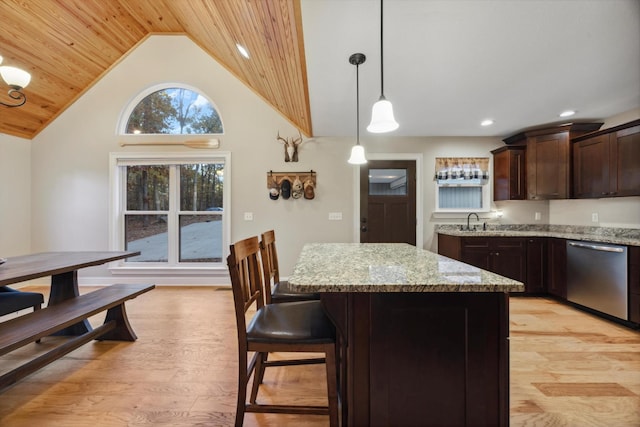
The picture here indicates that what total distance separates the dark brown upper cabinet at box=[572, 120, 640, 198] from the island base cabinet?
3101mm

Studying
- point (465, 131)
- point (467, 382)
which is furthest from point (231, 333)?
point (465, 131)

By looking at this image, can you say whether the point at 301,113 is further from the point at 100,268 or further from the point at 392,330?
the point at 100,268

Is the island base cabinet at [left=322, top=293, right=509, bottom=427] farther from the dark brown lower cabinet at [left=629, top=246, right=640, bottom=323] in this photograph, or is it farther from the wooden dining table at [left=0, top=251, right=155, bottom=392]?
the dark brown lower cabinet at [left=629, top=246, right=640, bottom=323]

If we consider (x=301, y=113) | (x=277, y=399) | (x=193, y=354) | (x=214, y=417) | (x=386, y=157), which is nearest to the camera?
(x=214, y=417)

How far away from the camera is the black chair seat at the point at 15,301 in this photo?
2.08 m

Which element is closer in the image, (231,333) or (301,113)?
(231,333)

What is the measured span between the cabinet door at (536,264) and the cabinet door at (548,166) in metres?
0.62

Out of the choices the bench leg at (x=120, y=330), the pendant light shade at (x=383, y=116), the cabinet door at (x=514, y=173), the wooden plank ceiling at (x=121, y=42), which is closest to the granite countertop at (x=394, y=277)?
the pendant light shade at (x=383, y=116)

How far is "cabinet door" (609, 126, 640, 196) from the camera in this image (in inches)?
107

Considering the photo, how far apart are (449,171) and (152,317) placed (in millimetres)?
4377

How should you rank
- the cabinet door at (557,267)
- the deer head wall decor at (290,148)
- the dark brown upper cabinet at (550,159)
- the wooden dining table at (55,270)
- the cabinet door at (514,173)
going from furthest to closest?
1. the deer head wall decor at (290,148)
2. the cabinet door at (514,173)
3. the dark brown upper cabinet at (550,159)
4. the cabinet door at (557,267)
5. the wooden dining table at (55,270)

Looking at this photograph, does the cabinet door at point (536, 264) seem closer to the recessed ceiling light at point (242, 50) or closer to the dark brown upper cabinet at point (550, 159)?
the dark brown upper cabinet at point (550, 159)

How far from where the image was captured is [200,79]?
408 cm

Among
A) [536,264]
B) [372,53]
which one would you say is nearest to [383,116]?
[372,53]
